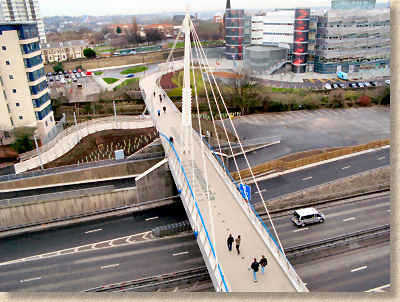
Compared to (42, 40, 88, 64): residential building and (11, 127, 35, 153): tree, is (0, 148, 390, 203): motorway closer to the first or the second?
(11, 127, 35, 153): tree

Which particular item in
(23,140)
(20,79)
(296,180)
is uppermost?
(20,79)

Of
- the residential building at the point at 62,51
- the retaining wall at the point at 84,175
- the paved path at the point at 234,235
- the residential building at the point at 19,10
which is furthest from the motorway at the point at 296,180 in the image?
the residential building at the point at 19,10

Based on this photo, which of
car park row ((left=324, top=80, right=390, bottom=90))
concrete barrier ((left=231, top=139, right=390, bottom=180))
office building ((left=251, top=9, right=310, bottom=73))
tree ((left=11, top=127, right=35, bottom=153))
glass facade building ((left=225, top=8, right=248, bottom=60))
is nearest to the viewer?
concrete barrier ((left=231, top=139, right=390, bottom=180))

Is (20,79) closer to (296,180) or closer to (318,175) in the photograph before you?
(296,180)

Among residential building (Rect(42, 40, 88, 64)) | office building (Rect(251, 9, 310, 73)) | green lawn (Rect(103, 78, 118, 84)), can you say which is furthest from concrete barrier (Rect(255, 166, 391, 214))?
residential building (Rect(42, 40, 88, 64))

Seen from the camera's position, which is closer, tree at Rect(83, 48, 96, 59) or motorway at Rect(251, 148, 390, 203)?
motorway at Rect(251, 148, 390, 203)

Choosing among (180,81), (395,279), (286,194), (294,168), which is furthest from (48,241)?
(180,81)

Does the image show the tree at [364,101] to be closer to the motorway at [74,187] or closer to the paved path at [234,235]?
→ the paved path at [234,235]

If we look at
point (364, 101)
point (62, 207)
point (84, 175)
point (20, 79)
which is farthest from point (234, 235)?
point (364, 101)
